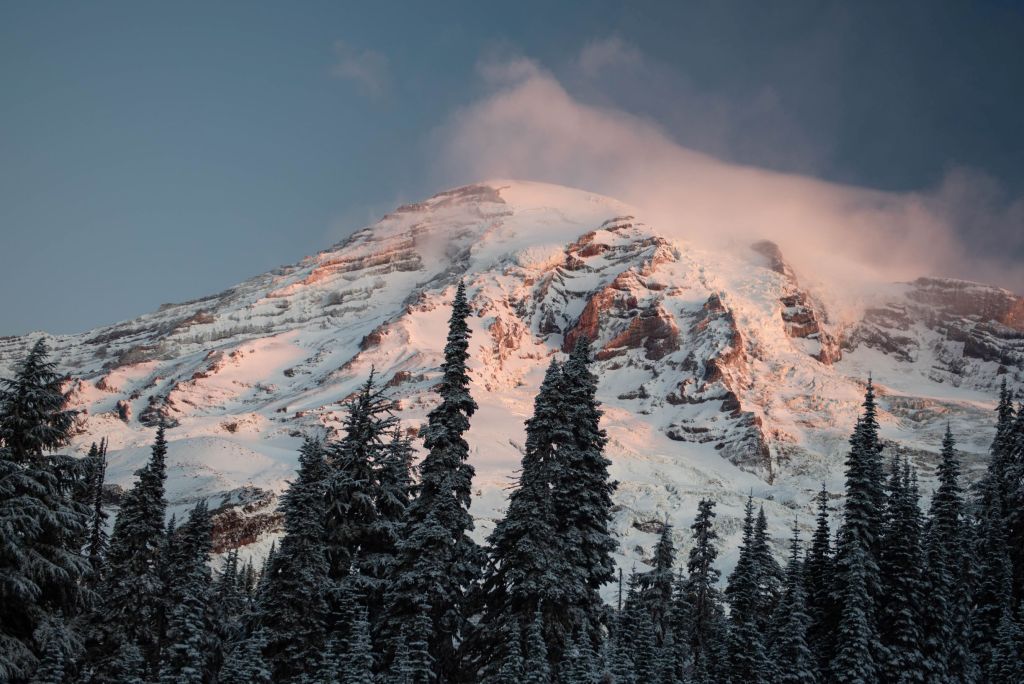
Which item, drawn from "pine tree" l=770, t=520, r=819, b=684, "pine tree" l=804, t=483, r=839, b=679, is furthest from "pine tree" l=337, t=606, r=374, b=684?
"pine tree" l=804, t=483, r=839, b=679

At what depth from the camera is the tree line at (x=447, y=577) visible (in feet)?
86.3

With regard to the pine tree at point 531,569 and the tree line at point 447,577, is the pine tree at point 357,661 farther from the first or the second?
the pine tree at point 531,569

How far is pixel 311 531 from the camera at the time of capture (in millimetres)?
37031

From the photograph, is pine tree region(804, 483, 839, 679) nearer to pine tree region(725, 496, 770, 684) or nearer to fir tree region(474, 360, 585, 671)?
pine tree region(725, 496, 770, 684)

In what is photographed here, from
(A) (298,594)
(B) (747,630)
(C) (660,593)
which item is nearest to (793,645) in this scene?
(B) (747,630)

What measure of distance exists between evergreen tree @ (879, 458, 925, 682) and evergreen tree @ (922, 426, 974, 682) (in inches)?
29.6

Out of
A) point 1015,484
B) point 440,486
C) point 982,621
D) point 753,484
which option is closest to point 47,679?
point 440,486

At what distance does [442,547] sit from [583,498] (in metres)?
5.79

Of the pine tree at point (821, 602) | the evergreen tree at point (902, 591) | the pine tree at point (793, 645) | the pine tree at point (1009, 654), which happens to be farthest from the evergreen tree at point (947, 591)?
the pine tree at point (793, 645)

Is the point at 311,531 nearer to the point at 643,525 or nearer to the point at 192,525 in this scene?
the point at 192,525

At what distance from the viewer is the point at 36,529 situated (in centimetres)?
2498

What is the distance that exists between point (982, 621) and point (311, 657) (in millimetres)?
37664

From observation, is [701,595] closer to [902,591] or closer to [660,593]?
[660,593]

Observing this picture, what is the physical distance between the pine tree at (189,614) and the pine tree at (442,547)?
703 cm
